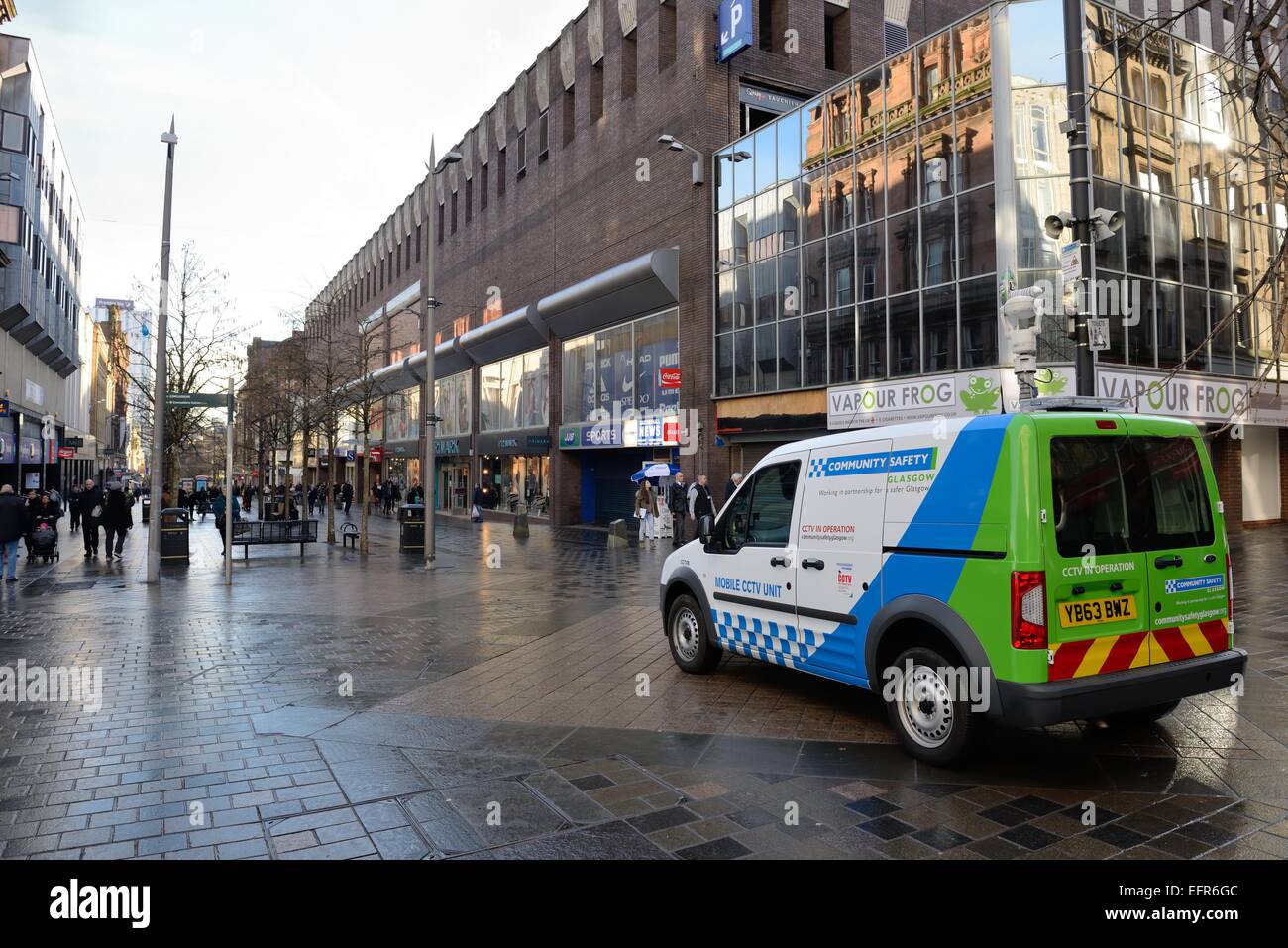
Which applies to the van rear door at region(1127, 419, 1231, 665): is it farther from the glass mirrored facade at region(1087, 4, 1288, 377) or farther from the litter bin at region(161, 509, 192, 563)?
the litter bin at region(161, 509, 192, 563)

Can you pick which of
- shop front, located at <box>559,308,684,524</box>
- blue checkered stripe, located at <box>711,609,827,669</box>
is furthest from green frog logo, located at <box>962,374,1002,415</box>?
blue checkered stripe, located at <box>711,609,827,669</box>

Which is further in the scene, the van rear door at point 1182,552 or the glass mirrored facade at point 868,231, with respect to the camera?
the glass mirrored facade at point 868,231

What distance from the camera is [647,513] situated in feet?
73.6

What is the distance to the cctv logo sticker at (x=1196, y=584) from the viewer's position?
4.96m

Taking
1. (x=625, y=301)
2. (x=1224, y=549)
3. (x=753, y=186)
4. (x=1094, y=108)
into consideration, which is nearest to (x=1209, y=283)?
(x=1094, y=108)

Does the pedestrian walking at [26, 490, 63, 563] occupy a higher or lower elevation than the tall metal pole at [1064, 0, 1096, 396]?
lower

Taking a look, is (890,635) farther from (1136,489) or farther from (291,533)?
(291,533)

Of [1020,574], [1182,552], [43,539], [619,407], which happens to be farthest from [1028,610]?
[619,407]

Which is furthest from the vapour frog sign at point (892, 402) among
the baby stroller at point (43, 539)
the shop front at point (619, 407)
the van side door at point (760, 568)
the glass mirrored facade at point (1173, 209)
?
the baby stroller at point (43, 539)

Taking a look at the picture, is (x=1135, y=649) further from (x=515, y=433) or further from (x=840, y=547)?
(x=515, y=433)

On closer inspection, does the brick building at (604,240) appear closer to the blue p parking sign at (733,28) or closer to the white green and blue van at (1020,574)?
the blue p parking sign at (733,28)

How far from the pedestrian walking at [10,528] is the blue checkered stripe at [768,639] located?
13.2 metres

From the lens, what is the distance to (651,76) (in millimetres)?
27188

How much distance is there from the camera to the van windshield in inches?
183
